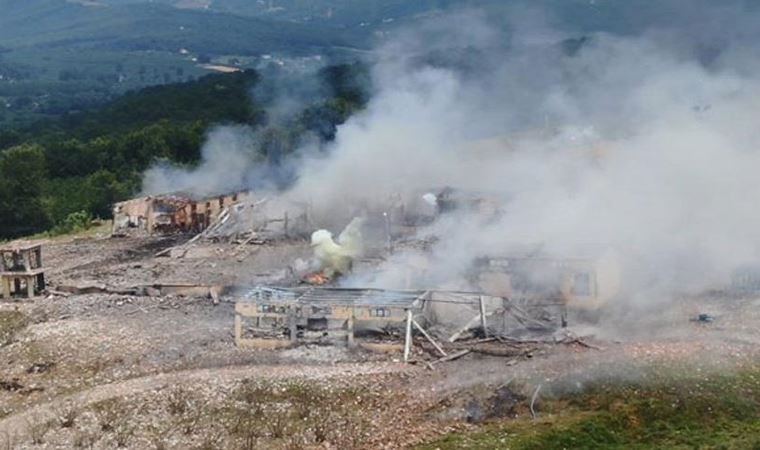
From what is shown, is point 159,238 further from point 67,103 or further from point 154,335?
point 67,103

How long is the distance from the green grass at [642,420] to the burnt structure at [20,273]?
12674 millimetres

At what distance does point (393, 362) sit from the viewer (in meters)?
17.5

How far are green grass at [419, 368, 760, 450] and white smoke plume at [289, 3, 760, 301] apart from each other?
17.2ft

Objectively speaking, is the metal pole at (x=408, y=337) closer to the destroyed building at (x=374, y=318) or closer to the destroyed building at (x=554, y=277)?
the destroyed building at (x=374, y=318)

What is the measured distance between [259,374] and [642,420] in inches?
258

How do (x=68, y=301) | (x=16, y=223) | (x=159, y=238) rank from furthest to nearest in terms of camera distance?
1. (x=16, y=223)
2. (x=159, y=238)
3. (x=68, y=301)

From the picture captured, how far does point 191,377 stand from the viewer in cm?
1722

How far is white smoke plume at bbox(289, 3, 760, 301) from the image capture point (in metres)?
23.1

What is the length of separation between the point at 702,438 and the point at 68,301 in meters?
14.3

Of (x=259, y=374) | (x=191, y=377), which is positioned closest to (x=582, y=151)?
(x=259, y=374)

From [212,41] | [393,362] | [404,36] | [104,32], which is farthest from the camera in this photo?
[104,32]

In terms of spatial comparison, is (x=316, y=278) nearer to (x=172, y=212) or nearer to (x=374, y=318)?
(x=374, y=318)

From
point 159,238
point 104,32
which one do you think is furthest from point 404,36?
point 104,32

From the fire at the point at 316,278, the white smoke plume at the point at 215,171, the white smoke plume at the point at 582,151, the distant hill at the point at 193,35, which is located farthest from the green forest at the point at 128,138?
the distant hill at the point at 193,35
